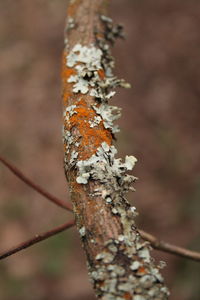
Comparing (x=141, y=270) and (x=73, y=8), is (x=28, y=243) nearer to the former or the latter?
(x=141, y=270)

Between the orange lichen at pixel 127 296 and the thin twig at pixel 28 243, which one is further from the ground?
the thin twig at pixel 28 243

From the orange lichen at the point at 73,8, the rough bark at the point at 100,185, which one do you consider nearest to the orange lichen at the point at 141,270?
the rough bark at the point at 100,185

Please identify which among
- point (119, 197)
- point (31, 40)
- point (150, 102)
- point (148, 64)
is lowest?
point (119, 197)

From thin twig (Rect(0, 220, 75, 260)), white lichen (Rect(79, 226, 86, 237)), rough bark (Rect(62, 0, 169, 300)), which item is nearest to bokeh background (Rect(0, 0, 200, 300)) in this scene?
thin twig (Rect(0, 220, 75, 260))

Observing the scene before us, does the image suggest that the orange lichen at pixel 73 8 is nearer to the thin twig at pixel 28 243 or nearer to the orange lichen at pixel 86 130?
the orange lichen at pixel 86 130

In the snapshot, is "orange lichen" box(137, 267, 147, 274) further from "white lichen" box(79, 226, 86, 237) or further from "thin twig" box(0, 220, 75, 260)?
"thin twig" box(0, 220, 75, 260)

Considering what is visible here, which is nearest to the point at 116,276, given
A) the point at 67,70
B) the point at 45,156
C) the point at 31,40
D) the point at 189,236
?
the point at 67,70


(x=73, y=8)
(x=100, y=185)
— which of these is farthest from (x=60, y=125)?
(x=100, y=185)

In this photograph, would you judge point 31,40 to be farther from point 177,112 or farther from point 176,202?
point 176,202
